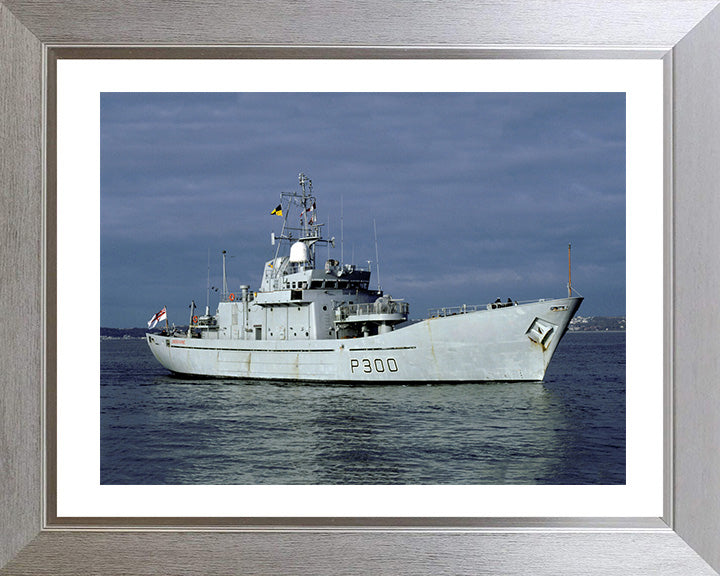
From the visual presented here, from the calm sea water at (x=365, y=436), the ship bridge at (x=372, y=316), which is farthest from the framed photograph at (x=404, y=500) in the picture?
the ship bridge at (x=372, y=316)

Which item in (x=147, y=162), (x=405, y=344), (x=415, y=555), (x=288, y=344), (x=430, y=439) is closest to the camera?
(x=415, y=555)

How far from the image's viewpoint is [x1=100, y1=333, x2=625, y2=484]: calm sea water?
5.84 meters

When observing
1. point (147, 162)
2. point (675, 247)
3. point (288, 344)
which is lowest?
point (288, 344)

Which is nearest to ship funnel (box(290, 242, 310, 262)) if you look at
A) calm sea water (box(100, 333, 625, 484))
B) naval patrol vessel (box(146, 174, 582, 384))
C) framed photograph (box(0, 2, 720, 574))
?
naval patrol vessel (box(146, 174, 582, 384))

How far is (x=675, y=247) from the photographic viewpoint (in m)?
2.04

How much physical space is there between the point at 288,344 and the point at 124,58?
9039mm

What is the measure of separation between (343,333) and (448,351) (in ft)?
7.16

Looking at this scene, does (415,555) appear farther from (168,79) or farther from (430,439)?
(430,439)

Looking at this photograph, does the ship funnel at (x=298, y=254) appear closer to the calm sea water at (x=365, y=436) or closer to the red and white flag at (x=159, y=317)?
the calm sea water at (x=365, y=436)

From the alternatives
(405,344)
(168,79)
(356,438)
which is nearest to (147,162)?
(405,344)

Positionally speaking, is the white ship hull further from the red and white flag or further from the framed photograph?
the framed photograph

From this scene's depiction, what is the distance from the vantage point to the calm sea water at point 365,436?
5.84 meters

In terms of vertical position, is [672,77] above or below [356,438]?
above

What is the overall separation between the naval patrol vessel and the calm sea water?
0.95ft
